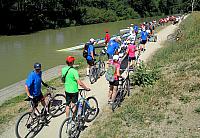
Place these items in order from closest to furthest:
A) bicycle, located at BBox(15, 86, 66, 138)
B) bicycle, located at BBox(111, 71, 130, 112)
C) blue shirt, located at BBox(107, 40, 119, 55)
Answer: bicycle, located at BBox(15, 86, 66, 138) → bicycle, located at BBox(111, 71, 130, 112) → blue shirt, located at BBox(107, 40, 119, 55)

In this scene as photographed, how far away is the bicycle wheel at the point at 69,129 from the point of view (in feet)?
23.8

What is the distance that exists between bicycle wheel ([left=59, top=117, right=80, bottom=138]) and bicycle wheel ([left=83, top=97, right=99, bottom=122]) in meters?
0.71

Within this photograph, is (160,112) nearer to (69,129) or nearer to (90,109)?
(90,109)

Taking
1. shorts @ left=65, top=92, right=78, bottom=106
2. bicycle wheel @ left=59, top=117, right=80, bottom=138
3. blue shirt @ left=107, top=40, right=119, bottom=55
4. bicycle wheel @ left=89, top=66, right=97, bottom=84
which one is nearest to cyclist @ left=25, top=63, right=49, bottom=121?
shorts @ left=65, top=92, right=78, bottom=106

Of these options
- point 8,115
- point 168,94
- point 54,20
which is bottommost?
point 8,115

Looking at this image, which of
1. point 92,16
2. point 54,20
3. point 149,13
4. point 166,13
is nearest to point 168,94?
point 54,20

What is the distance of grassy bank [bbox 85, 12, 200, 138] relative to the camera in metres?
7.65

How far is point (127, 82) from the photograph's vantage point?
10375 mm

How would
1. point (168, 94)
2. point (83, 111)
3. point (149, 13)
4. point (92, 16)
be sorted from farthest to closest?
point (149, 13)
point (92, 16)
point (168, 94)
point (83, 111)

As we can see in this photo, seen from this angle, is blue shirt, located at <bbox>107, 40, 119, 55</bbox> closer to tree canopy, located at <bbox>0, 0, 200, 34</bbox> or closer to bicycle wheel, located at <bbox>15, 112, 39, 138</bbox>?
bicycle wheel, located at <bbox>15, 112, 39, 138</bbox>

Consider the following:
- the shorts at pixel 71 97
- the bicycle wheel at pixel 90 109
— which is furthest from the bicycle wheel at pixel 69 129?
the bicycle wheel at pixel 90 109

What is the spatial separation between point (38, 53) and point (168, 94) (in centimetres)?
1959

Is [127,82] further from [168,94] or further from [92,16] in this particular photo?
[92,16]

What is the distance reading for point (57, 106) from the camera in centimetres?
962
